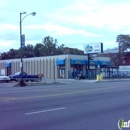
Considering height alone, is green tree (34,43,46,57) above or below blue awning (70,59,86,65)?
above

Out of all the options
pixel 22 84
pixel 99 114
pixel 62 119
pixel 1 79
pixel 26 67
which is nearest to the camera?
pixel 62 119

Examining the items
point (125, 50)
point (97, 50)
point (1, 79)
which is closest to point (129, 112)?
point (1, 79)

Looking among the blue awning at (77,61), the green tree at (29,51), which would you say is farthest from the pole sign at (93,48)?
the green tree at (29,51)

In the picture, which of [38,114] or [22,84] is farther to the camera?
[22,84]

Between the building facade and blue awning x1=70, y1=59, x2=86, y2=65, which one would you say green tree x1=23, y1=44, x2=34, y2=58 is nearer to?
the building facade

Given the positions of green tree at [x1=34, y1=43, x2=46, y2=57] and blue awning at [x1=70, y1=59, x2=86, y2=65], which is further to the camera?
green tree at [x1=34, y1=43, x2=46, y2=57]

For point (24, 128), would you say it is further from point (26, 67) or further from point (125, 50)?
point (125, 50)

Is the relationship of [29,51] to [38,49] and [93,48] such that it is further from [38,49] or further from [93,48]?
[93,48]

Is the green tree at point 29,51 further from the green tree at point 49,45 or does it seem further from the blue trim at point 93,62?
the blue trim at point 93,62

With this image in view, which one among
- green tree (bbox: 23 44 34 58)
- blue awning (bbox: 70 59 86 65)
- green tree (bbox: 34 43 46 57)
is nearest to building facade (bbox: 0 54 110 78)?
blue awning (bbox: 70 59 86 65)

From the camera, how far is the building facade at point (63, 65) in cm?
6116

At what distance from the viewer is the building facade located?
61156mm

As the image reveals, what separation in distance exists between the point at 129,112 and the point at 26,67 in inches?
2428

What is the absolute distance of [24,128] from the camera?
29.2 ft
